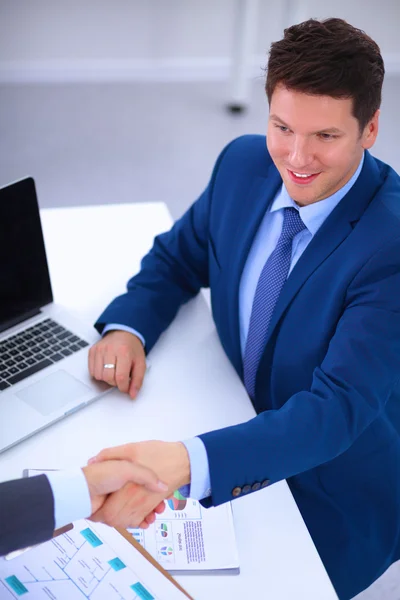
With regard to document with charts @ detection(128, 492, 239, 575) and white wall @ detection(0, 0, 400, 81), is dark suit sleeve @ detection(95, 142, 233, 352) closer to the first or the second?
document with charts @ detection(128, 492, 239, 575)

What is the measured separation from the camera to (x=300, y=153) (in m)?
1.22

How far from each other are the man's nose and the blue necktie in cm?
14

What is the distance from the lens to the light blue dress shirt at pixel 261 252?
111 centimetres

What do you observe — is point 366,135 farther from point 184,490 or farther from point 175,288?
point 184,490

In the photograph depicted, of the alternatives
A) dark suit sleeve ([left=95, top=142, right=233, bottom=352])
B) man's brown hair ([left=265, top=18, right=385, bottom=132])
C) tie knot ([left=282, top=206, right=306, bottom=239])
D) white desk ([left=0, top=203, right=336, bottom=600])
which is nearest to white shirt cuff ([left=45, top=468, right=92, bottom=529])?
white desk ([left=0, top=203, right=336, bottom=600])

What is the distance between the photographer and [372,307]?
3.97ft

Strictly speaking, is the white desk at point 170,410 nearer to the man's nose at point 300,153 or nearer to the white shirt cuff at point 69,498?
the white shirt cuff at point 69,498

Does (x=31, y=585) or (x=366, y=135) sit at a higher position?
(x=366, y=135)

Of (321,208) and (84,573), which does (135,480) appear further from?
(321,208)

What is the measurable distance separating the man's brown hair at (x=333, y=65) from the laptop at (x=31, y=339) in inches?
21.9

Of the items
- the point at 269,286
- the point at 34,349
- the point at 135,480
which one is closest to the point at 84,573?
the point at 135,480

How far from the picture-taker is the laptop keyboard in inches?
53.8

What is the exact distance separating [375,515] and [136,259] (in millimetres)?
807

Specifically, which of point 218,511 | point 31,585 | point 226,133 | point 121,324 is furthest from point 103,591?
point 226,133
